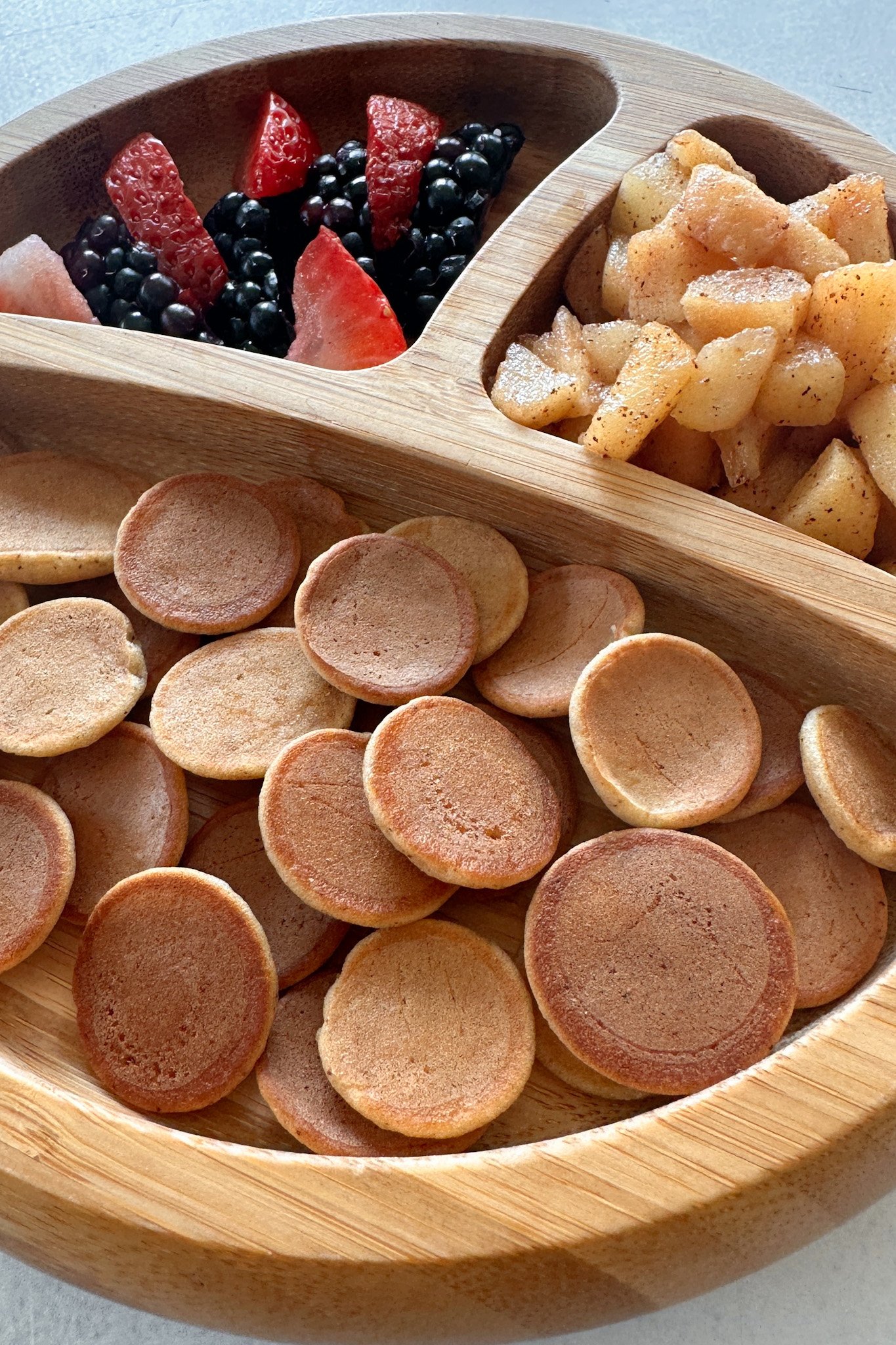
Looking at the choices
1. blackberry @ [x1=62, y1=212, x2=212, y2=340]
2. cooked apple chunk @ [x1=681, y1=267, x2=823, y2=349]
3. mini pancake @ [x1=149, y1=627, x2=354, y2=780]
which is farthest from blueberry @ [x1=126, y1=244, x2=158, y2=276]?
cooked apple chunk @ [x1=681, y1=267, x2=823, y2=349]

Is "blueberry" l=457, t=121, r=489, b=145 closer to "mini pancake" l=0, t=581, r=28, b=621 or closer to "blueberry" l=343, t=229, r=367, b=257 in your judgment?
"blueberry" l=343, t=229, r=367, b=257

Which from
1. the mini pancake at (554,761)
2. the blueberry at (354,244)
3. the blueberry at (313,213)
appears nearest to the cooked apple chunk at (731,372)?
the mini pancake at (554,761)

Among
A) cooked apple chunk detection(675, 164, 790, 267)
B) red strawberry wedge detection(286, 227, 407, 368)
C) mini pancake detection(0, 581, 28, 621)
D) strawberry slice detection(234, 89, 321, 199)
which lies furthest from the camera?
strawberry slice detection(234, 89, 321, 199)

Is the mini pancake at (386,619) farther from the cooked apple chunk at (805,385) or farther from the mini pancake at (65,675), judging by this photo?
the cooked apple chunk at (805,385)

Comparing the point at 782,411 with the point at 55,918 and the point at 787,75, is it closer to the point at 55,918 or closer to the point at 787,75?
the point at 55,918

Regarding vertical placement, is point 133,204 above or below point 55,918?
above

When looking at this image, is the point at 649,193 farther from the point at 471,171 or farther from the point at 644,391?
the point at 644,391

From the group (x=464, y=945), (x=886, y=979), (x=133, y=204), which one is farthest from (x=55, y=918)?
(x=133, y=204)
